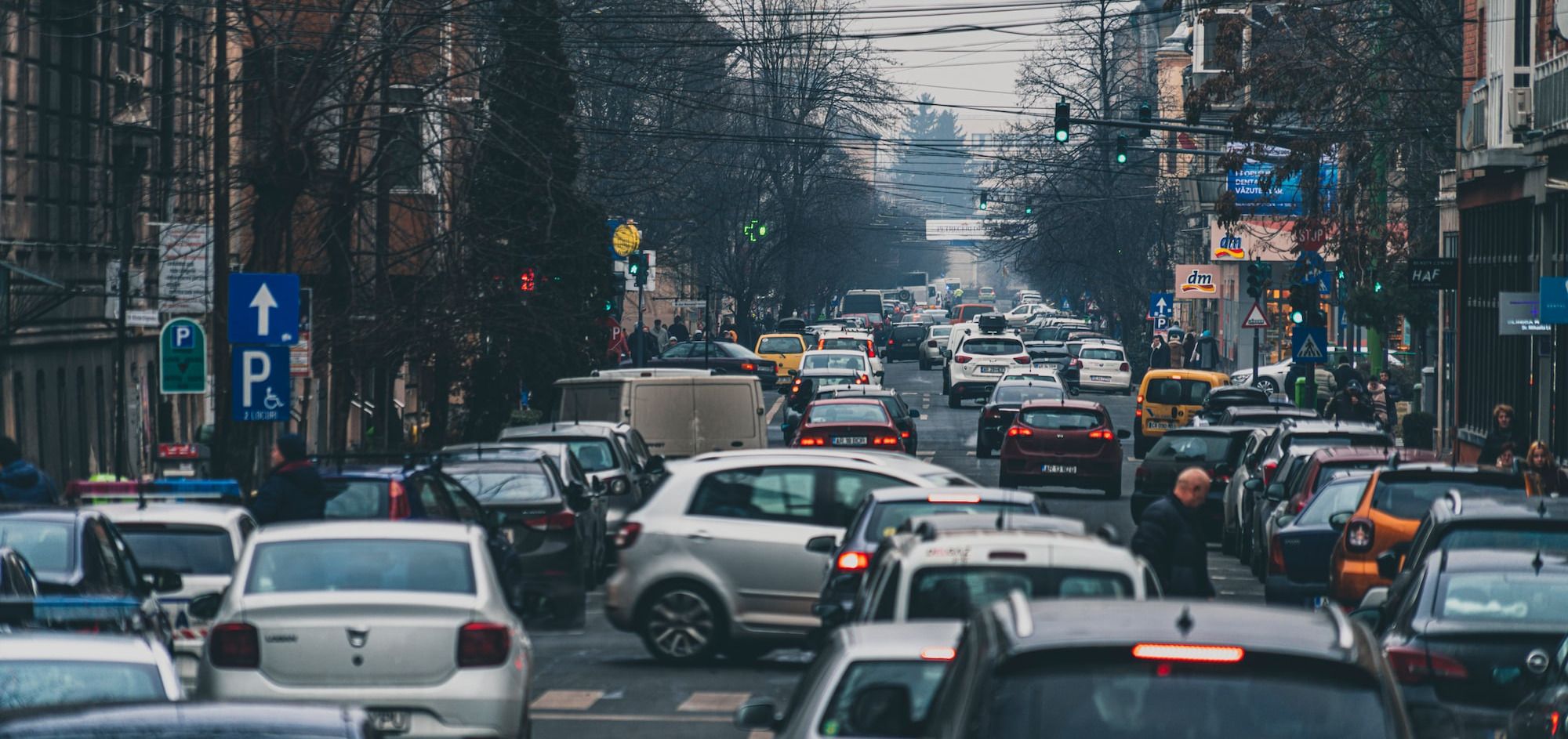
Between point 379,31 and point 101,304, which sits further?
point 101,304

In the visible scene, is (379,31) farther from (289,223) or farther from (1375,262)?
(1375,262)

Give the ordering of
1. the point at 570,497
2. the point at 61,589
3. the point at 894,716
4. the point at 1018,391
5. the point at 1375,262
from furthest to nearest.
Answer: the point at 1375,262 < the point at 1018,391 < the point at 570,497 < the point at 61,589 < the point at 894,716

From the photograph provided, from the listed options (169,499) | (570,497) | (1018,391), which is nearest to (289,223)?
(570,497)

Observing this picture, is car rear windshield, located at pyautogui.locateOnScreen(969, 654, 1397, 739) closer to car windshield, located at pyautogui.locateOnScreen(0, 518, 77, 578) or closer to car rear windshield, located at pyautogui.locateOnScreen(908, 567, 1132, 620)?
car rear windshield, located at pyautogui.locateOnScreen(908, 567, 1132, 620)

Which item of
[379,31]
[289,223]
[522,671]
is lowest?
[522,671]

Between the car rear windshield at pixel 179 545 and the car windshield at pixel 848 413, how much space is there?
19.2 metres

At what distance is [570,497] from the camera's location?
2078cm

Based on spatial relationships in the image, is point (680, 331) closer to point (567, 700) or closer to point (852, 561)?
point (567, 700)

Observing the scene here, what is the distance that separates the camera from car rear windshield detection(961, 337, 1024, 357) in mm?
57781

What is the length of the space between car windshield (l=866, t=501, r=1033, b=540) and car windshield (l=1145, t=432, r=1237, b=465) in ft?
48.9

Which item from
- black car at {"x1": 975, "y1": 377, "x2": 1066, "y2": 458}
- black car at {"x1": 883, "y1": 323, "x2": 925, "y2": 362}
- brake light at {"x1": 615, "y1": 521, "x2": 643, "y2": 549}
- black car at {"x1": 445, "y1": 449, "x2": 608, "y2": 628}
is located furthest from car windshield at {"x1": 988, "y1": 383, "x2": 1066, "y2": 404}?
black car at {"x1": 883, "y1": 323, "x2": 925, "y2": 362}

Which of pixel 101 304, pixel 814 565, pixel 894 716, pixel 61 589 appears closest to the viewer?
pixel 894 716

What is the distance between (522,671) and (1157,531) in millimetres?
4264

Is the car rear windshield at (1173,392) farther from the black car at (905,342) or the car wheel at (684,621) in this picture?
the black car at (905,342)
